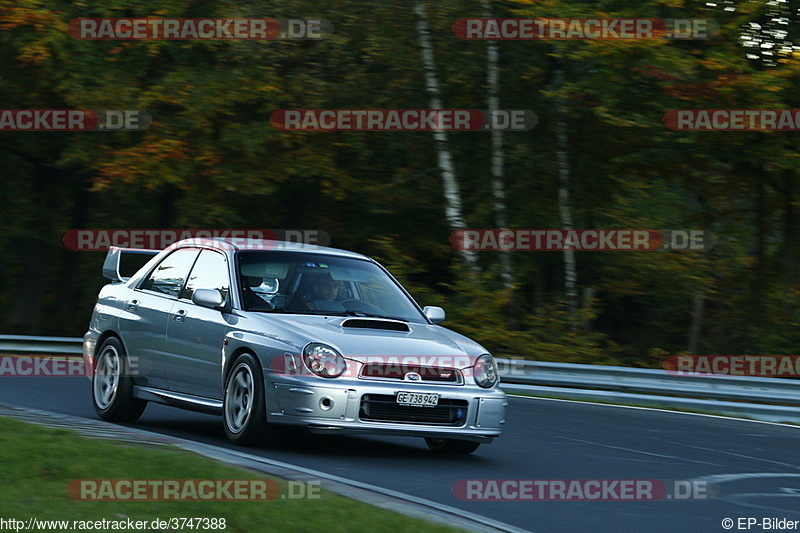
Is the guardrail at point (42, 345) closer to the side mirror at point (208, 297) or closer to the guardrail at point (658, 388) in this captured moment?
the guardrail at point (658, 388)

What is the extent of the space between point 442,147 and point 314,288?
55.1 ft

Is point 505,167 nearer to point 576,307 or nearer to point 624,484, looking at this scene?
point 576,307

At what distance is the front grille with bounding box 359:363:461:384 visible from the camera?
9.93 m

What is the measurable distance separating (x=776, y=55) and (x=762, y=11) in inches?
34.3

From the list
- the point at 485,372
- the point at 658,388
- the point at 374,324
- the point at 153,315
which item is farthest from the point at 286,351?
the point at 658,388

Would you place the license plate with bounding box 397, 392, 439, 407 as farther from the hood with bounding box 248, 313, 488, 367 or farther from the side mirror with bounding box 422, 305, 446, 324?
the side mirror with bounding box 422, 305, 446, 324

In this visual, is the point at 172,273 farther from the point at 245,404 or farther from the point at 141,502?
the point at 141,502

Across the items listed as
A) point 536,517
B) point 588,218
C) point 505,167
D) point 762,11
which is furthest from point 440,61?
point 536,517

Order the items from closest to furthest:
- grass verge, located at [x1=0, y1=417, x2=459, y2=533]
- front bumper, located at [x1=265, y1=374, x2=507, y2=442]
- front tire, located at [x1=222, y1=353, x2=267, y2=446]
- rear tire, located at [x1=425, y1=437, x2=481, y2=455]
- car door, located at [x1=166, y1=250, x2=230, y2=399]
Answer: grass verge, located at [x1=0, y1=417, x2=459, y2=533] → front bumper, located at [x1=265, y1=374, x2=507, y2=442] → front tire, located at [x1=222, y1=353, x2=267, y2=446] → car door, located at [x1=166, y1=250, x2=230, y2=399] → rear tire, located at [x1=425, y1=437, x2=481, y2=455]

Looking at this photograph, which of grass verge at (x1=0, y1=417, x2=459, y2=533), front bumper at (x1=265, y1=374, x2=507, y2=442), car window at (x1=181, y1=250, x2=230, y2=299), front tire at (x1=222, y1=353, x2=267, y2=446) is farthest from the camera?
car window at (x1=181, y1=250, x2=230, y2=299)

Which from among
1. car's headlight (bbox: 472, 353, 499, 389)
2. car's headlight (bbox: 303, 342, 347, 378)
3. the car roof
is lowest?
car's headlight (bbox: 472, 353, 499, 389)

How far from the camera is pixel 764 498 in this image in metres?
9.48

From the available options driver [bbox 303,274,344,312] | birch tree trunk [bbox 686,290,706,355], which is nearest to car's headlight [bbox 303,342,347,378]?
driver [bbox 303,274,344,312]

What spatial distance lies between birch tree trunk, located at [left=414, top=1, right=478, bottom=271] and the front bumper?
16.8 meters
